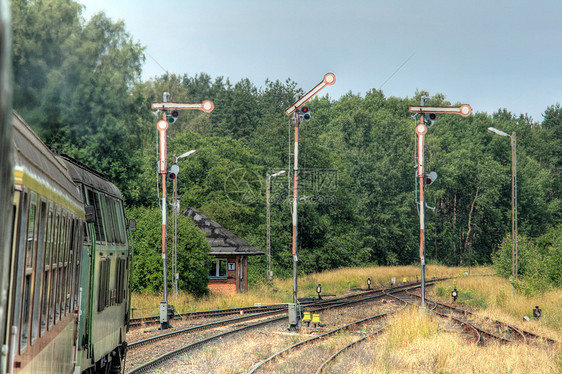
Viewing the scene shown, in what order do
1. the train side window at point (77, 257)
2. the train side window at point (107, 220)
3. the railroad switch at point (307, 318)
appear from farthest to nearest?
the railroad switch at point (307, 318) → the train side window at point (107, 220) → the train side window at point (77, 257)

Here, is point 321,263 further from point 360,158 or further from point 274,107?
point 274,107

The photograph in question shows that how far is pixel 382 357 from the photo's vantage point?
567 inches

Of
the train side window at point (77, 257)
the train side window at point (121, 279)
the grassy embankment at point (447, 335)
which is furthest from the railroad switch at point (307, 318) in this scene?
the train side window at point (77, 257)

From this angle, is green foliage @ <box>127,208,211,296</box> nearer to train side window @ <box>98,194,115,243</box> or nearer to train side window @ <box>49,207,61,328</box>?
train side window @ <box>98,194,115,243</box>

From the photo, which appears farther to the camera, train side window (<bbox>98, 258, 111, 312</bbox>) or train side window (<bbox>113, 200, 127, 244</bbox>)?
train side window (<bbox>113, 200, 127, 244</bbox>)

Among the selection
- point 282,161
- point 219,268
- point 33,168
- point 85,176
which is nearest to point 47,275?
point 33,168

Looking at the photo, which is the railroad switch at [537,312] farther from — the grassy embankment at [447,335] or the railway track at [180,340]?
the railway track at [180,340]

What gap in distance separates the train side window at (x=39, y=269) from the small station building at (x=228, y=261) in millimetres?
33990

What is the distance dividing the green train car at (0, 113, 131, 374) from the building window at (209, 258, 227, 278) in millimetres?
28052

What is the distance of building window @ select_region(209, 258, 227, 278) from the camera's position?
4050 cm

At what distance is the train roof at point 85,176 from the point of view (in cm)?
872

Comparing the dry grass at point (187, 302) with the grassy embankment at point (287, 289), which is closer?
the dry grass at point (187, 302)

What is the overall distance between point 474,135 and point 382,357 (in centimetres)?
8319

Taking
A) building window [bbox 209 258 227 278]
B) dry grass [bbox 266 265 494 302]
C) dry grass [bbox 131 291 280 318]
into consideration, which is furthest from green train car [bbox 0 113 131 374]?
building window [bbox 209 258 227 278]
